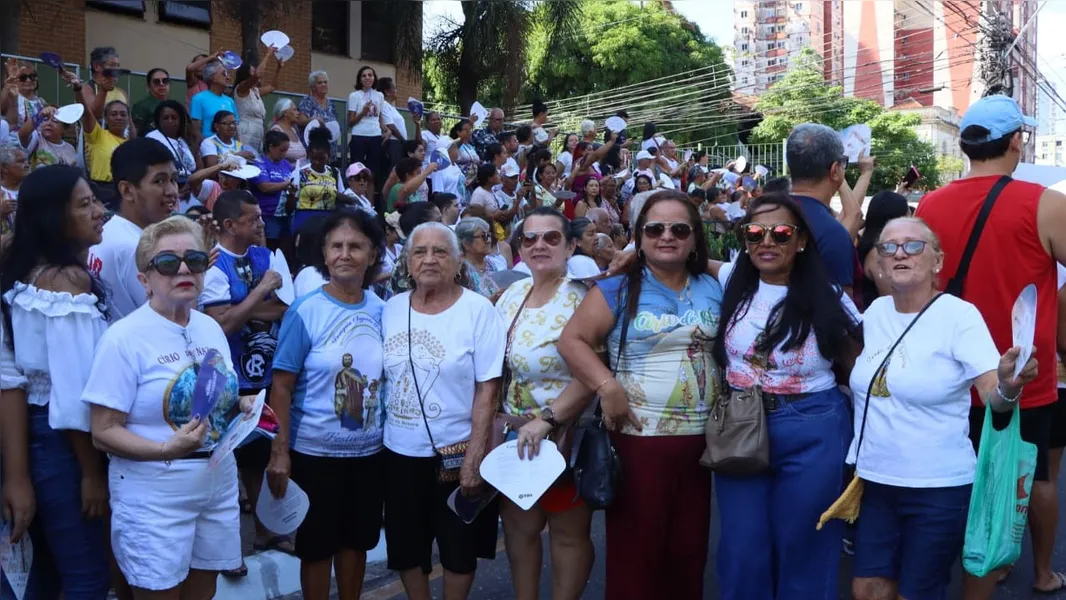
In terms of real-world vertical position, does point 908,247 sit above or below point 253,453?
above

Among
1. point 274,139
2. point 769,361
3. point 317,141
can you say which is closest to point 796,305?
point 769,361

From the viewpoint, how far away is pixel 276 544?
5328 millimetres

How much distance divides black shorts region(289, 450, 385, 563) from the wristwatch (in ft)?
2.33

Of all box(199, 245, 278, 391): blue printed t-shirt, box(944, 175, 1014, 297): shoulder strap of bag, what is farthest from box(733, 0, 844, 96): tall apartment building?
box(199, 245, 278, 391): blue printed t-shirt

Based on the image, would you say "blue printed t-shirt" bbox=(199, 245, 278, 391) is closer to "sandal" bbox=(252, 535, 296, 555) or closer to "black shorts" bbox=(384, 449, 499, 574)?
"sandal" bbox=(252, 535, 296, 555)

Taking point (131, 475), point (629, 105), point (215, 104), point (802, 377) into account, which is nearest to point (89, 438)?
point (131, 475)

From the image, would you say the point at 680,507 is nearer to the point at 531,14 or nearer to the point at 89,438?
the point at 89,438

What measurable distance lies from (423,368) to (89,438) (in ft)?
4.11

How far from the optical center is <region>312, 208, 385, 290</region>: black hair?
417 centimetres

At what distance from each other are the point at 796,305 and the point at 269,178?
6.27 metres

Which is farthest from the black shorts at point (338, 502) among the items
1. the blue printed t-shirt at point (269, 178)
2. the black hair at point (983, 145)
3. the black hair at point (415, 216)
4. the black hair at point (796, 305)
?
the blue printed t-shirt at point (269, 178)

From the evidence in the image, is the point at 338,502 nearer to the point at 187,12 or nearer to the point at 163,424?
the point at 163,424

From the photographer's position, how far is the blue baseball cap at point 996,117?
14.0 ft

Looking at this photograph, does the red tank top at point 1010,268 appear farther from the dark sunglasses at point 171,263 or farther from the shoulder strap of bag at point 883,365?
the dark sunglasses at point 171,263
